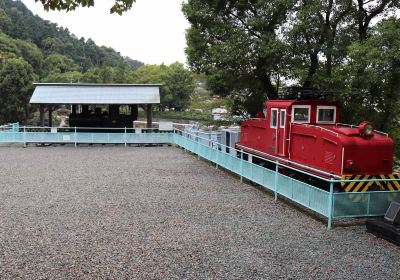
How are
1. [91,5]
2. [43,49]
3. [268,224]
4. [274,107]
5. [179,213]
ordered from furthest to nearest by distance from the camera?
[43,49], [274,107], [179,213], [268,224], [91,5]

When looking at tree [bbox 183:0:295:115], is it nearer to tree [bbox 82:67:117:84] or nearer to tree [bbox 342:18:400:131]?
tree [bbox 342:18:400:131]

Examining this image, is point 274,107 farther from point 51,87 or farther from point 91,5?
point 51,87

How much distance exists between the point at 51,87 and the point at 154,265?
78.4 ft

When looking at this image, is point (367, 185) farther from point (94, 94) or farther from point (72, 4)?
point (94, 94)

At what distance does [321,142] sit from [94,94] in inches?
758

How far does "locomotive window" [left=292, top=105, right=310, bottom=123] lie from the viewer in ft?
40.8

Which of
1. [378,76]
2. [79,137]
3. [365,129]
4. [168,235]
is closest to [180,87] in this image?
[79,137]

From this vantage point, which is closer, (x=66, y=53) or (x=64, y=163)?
(x=64, y=163)

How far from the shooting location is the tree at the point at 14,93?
39906 millimetres

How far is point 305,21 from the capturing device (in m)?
14.2

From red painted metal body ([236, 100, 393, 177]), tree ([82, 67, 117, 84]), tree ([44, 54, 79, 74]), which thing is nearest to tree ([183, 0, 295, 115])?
red painted metal body ([236, 100, 393, 177])

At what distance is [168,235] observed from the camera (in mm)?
7754

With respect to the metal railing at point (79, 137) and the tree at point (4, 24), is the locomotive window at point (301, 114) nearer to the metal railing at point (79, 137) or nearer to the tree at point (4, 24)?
the metal railing at point (79, 137)

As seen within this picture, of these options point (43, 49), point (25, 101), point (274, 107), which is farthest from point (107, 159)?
point (43, 49)
